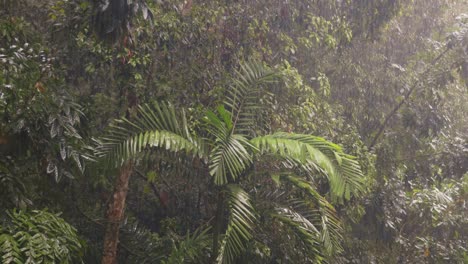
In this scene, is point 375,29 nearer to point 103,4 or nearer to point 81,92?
point 81,92

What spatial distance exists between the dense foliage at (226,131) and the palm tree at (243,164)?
2cm

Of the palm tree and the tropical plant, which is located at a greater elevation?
the palm tree

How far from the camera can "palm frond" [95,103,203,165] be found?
3.32 m

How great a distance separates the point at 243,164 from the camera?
331 cm

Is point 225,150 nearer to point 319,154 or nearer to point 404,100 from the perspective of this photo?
point 319,154

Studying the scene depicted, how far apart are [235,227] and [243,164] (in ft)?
1.41

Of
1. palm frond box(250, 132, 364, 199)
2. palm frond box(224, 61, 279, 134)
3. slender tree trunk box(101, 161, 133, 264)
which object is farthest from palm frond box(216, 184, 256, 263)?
slender tree trunk box(101, 161, 133, 264)

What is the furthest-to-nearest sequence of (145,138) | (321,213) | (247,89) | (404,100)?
(404,100) → (247,89) → (321,213) → (145,138)

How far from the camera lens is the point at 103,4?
10.2 feet

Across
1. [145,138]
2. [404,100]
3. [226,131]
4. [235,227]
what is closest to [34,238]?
[145,138]

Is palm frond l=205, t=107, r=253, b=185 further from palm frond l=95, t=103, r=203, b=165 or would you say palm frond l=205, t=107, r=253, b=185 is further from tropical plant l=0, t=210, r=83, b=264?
tropical plant l=0, t=210, r=83, b=264

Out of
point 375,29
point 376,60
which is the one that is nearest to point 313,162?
point 375,29

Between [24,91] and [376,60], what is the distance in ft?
18.5

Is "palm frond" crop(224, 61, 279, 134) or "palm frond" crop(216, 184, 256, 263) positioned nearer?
"palm frond" crop(216, 184, 256, 263)
